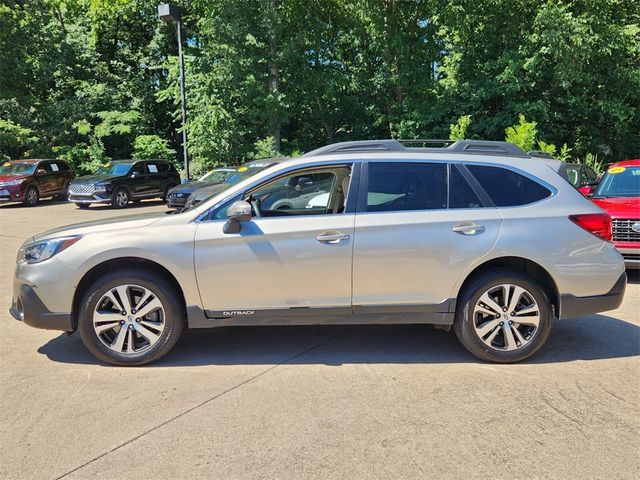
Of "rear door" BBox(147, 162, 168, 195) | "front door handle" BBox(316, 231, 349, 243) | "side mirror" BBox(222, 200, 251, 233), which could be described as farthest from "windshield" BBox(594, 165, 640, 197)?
"rear door" BBox(147, 162, 168, 195)

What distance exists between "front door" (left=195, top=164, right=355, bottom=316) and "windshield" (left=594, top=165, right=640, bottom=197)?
5.82m

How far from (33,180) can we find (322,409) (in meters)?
20.3

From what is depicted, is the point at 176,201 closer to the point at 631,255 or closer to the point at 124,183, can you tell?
the point at 124,183

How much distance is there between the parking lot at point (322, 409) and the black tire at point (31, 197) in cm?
1696

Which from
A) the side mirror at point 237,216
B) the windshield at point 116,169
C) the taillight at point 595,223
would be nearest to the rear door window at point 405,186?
the side mirror at point 237,216

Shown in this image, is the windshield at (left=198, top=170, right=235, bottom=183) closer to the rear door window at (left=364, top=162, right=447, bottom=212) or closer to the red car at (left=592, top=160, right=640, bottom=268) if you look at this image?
the red car at (left=592, top=160, right=640, bottom=268)

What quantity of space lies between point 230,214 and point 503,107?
18.9 m

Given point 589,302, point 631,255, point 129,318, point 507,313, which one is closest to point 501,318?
point 507,313

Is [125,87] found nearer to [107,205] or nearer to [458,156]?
[107,205]

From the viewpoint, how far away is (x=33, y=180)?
2058 cm

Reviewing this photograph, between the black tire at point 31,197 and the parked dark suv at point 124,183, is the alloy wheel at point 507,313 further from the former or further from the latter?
the black tire at point 31,197

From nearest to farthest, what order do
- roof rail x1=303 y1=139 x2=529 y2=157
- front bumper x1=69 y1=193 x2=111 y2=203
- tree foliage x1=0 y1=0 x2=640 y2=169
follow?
roof rail x1=303 y1=139 x2=529 y2=157 < front bumper x1=69 y1=193 x2=111 y2=203 < tree foliage x1=0 y1=0 x2=640 y2=169

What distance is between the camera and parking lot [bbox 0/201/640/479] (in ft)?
10.2

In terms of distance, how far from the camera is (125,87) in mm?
29594
